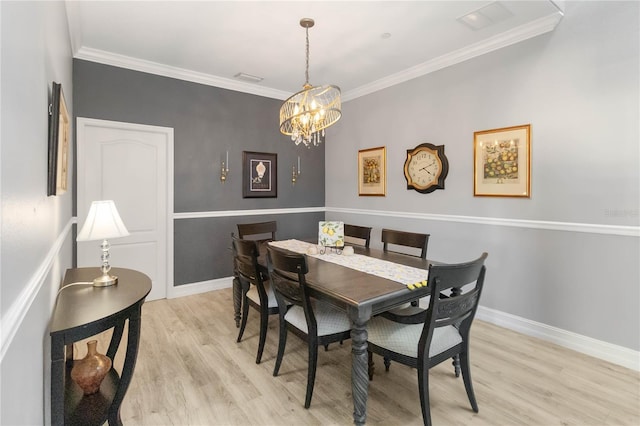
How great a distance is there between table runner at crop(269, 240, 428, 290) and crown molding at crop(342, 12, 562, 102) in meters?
2.40

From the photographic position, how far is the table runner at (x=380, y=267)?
2084mm

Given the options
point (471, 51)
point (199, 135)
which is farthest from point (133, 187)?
point (471, 51)

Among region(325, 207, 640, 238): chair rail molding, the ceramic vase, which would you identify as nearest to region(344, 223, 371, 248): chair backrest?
region(325, 207, 640, 238): chair rail molding

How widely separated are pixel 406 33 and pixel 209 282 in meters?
3.63

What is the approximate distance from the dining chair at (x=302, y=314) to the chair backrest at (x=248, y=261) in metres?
0.31

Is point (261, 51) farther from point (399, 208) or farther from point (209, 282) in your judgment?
point (209, 282)

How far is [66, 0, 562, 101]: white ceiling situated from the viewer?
8.91 ft

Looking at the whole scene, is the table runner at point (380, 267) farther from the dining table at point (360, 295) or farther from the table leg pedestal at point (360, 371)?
the table leg pedestal at point (360, 371)

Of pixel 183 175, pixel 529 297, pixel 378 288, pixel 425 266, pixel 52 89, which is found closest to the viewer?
pixel 52 89

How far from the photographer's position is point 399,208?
4.29 m

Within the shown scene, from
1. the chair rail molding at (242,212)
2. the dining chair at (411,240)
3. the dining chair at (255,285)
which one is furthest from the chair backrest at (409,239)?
the chair rail molding at (242,212)

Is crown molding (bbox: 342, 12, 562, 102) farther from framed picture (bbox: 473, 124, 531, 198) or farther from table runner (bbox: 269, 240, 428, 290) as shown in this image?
table runner (bbox: 269, 240, 428, 290)

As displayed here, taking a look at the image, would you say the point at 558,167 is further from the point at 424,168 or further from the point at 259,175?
the point at 259,175

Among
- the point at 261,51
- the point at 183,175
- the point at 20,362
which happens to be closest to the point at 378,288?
the point at 20,362
